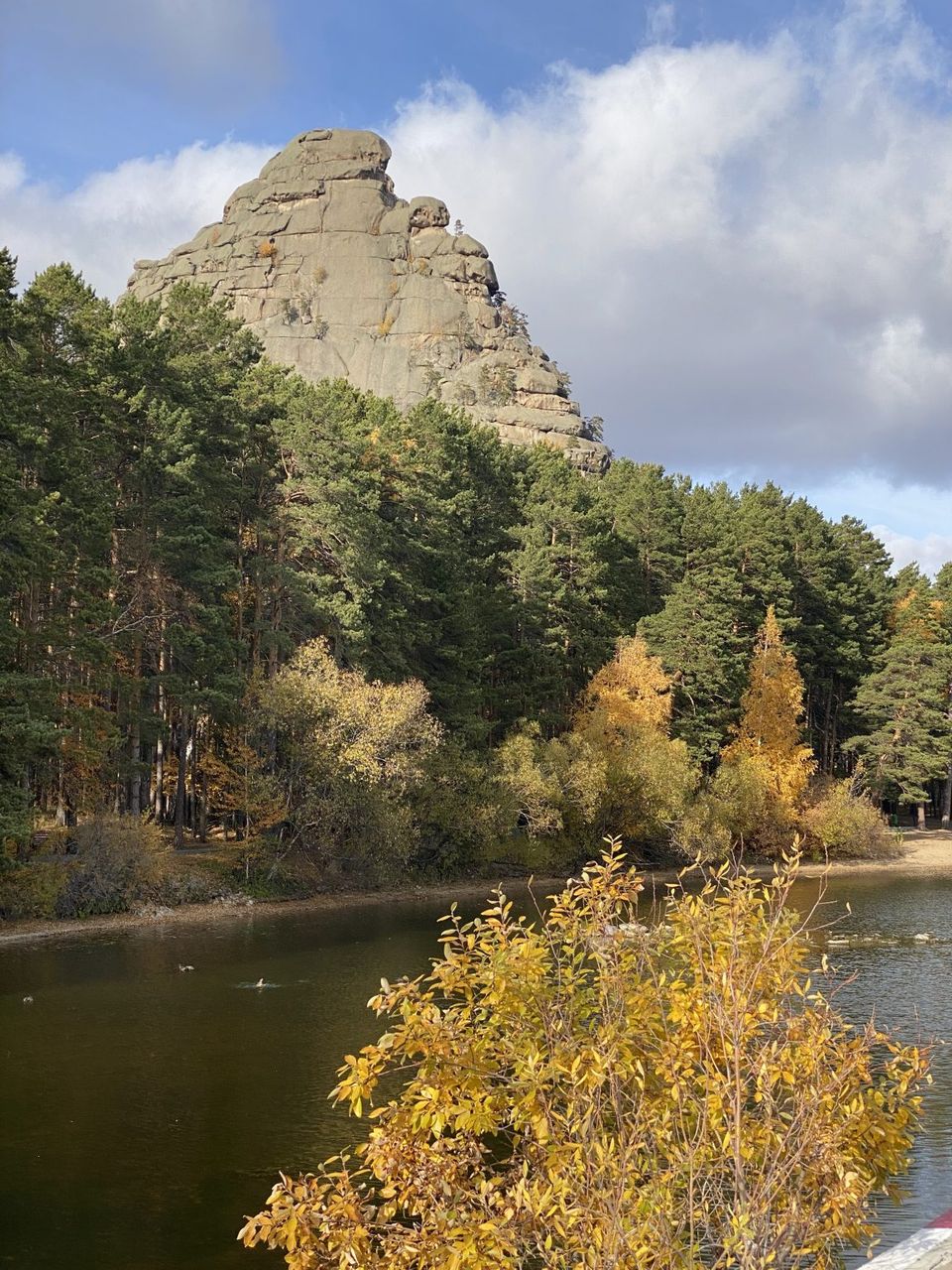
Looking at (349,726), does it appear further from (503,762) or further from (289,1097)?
(289,1097)

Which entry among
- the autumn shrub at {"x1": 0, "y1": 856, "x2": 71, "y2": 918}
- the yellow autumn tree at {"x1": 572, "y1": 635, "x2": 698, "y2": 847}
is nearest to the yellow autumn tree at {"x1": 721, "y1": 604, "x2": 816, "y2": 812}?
the yellow autumn tree at {"x1": 572, "y1": 635, "x2": 698, "y2": 847}

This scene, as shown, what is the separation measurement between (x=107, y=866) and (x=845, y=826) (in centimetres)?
4453

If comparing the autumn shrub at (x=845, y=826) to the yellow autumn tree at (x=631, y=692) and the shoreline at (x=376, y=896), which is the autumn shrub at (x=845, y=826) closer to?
the shoreline at (x=376, y=896)

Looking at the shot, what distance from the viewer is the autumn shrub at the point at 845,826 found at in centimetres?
6994

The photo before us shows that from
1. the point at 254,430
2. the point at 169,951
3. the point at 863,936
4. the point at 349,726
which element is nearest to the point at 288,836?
the point at 349,726

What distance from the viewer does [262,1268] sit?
1591 centimetres

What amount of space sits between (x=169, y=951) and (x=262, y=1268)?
904 inches

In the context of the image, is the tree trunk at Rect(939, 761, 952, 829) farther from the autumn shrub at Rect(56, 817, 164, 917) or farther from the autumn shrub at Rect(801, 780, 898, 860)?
the autumn shrub at Rect(56, 817, 164, 917)

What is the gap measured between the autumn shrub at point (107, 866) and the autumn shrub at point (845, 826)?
40.3 m

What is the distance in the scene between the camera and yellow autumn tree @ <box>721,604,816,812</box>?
70.6 meters

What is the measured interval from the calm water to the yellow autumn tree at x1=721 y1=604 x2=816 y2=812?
86.8ft

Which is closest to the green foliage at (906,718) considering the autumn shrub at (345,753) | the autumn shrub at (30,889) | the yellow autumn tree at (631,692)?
the yellow autumn tree at (631,692)

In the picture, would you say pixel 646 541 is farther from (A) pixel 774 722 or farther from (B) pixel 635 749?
(B) pixel 635 749

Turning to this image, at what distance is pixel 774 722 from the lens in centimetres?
7231
